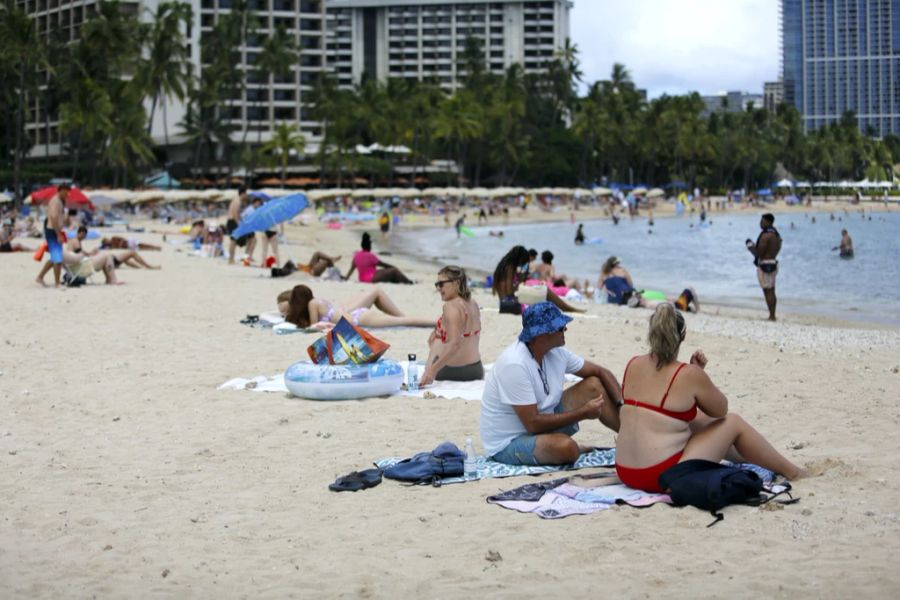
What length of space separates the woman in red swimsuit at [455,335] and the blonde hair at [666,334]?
2.74 metres

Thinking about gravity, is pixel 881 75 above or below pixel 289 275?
above

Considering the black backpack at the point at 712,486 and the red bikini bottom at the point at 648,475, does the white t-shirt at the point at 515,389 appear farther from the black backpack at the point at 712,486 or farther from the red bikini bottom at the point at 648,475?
the black backpack at the point at 712,486

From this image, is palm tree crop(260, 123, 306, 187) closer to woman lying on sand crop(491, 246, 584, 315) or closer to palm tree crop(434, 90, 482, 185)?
palm tree crop(434, 90, 482, 185)

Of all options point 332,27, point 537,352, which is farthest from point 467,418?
point 332,27

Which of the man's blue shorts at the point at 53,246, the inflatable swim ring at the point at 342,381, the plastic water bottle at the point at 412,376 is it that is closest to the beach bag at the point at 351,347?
the inflatable swim ring at the point at 342,381

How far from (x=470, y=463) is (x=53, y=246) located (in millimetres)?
10602

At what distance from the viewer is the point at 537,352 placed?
18.8 feet

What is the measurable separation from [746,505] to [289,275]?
44.5ft

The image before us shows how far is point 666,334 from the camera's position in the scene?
5090 millimetres

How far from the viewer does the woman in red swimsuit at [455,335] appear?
7848 millimetres

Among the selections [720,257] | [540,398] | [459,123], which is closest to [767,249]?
[540,398]

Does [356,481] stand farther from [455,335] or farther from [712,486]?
[455,335]

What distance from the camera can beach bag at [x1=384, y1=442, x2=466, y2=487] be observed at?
228 inches

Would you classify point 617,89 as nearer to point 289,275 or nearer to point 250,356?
point 289,275
